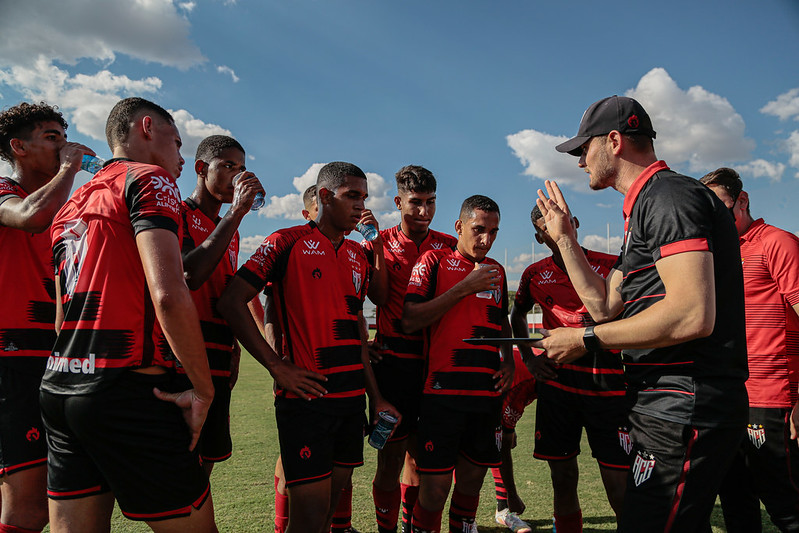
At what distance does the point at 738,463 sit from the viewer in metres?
4.08

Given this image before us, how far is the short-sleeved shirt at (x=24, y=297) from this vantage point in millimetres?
3211

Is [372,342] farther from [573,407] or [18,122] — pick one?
[18,122]

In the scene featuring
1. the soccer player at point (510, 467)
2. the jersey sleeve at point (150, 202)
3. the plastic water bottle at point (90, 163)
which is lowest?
the soccer player at point (510, 467)

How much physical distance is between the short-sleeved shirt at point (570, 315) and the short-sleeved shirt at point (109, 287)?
10.8ft

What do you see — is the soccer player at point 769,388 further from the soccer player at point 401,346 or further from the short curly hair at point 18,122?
the short curly hair at point 18,122

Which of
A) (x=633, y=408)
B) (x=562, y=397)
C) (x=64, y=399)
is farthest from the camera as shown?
(x=562, y=397)

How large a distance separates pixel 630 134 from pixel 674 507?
6.04 ft

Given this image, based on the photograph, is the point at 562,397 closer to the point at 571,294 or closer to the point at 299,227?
the point at 571,294

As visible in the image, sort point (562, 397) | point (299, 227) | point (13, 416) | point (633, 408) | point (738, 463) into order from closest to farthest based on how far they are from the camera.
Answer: point (633, 408), point (13, 416), point (299, 227), point (738, 463), point (562, 397)

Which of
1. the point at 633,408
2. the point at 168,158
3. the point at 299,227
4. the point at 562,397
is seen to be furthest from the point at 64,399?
the point at 562,397

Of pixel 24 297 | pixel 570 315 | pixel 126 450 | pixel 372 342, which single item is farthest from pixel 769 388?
pixel 24 297

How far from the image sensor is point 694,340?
227cm


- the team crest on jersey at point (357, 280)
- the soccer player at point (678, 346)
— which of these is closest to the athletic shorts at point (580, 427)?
the soccer player at point (678, 346)

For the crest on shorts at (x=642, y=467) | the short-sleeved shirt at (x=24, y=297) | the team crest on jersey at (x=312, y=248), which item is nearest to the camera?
the crest on shorts at (x=642, y=467)
